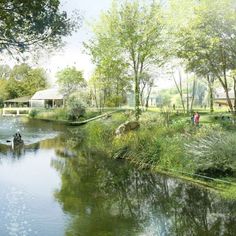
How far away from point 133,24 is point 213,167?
24.4 m

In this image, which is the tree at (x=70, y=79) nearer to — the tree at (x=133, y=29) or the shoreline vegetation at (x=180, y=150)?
the tree at (x=133, y=29)

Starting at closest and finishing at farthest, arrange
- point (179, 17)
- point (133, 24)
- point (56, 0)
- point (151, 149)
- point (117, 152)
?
point (56, 0), point (151, 149), point (117, 152), point (179, 17), point (133, 24)

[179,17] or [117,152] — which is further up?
[179,17]

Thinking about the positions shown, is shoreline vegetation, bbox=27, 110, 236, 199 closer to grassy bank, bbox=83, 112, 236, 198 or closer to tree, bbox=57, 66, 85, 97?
grassy bank, bbox=83, 112, 236, 198

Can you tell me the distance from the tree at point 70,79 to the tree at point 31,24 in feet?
214

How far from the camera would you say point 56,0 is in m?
14.6

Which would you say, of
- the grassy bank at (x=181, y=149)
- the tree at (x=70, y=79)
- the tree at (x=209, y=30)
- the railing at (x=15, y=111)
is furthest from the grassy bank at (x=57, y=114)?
the tree at (x=209, y=30)

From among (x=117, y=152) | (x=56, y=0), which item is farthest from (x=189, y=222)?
(x=117, y=152)

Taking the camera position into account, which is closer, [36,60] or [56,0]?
[56,0]

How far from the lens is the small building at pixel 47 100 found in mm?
90062

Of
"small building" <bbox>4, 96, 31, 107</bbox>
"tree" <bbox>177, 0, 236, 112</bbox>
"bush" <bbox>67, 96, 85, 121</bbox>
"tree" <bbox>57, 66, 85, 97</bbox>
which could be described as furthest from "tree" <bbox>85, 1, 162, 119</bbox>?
"small building" <bbox>4, 96, 31, 107</bbox>

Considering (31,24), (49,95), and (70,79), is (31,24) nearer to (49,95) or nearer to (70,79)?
(70,79)

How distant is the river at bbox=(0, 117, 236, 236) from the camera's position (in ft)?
40.9

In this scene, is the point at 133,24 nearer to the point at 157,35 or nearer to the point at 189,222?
the point at 157,35
